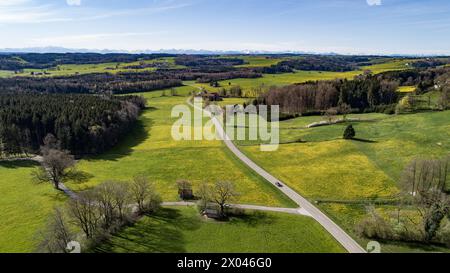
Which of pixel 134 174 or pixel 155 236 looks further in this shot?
pixel 134 174

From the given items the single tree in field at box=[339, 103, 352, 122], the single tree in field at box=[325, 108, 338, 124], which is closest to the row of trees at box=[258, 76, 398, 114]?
the single tree in field at box=[339, 103, 352, 122]

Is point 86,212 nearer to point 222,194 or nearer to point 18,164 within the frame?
point 222,194

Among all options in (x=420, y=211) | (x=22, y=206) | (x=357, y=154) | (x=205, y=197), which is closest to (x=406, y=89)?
(x=357, y=154)

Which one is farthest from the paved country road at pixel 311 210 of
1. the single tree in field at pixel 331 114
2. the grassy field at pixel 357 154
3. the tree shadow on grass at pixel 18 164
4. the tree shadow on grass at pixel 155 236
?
the tree shadow on grass at pixel 18 164

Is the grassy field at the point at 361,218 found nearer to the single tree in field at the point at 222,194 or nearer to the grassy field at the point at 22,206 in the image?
the single tree in field at the point at 222,194

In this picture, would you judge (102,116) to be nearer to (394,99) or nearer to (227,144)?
(227,144)
